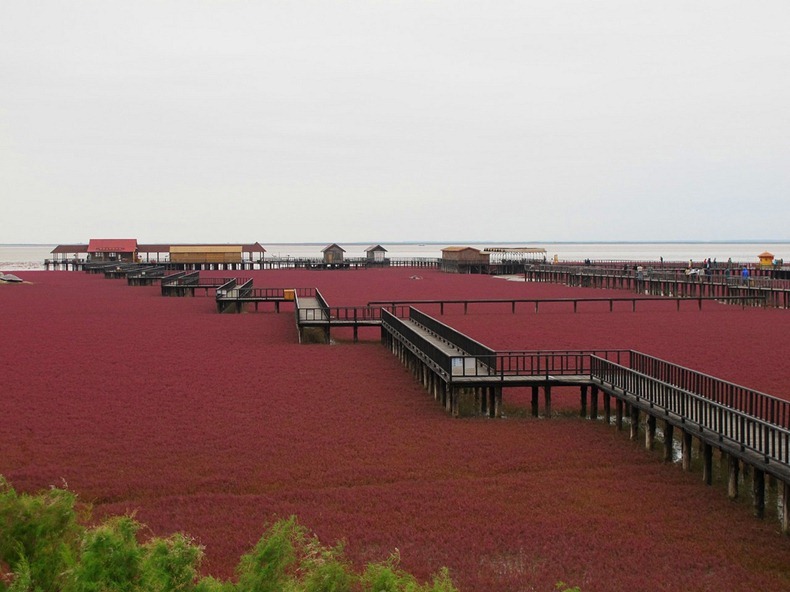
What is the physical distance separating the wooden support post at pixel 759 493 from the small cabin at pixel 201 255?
10948cm

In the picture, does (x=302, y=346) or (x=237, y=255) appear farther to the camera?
(x=237, y=255)

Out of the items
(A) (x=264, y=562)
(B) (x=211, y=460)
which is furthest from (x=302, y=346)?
(A) (x=264, y=562)

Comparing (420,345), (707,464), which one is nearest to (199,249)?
(420,345)

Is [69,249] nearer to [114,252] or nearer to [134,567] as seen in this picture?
[114,252]

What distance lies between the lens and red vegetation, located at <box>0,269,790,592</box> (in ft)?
39.0

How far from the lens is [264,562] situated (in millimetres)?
8758

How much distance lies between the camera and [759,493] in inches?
526

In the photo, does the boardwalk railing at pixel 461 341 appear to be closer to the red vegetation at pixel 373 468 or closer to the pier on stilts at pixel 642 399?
the pier on stilts at pixel 642 399

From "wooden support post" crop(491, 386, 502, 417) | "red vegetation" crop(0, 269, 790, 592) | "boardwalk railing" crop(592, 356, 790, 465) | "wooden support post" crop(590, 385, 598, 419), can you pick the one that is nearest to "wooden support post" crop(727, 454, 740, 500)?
"red vegetation" crop(0, 269, 790, 592)

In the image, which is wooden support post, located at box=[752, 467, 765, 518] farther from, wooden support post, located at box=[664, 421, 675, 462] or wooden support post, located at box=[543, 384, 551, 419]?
wooden support post, located at box=[543, 384, 551, 419]

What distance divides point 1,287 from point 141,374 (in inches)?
2331

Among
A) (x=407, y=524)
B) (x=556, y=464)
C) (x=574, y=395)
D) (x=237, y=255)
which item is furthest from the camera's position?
(x=237, y=255)

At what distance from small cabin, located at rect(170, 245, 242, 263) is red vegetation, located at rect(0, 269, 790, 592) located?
286 ft

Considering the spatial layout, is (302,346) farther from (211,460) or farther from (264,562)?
(264,562)
